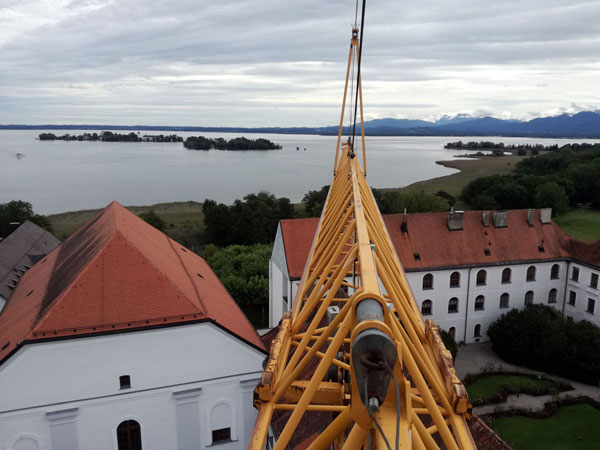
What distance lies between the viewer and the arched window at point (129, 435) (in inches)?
547

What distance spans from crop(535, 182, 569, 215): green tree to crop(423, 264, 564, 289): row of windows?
3003 centimetres

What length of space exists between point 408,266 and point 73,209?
60.4 m

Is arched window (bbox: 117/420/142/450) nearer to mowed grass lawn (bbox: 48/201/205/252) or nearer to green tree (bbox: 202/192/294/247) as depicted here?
green tree (bbox: 202/192/294/247)

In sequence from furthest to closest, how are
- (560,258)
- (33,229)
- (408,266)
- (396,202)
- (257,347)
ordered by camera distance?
(396,202) → (33,229) → (560,258) → (408,266) → (257,347)

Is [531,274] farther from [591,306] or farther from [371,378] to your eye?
[371,378]

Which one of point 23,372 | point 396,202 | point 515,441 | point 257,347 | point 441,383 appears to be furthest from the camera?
point 396,202

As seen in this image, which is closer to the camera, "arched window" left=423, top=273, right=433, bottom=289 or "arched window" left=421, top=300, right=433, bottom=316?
"arched window" left=423, top=273, right=433, bottom=289

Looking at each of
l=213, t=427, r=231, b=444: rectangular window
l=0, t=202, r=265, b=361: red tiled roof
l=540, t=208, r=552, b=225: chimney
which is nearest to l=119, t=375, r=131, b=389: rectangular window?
l=0, t=202, r=265, b=361: red tiled roof

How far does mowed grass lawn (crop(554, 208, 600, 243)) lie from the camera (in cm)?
5096

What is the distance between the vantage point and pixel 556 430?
20.1 m

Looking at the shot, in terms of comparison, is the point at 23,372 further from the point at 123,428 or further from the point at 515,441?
the point at 515,441

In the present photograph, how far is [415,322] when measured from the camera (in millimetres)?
5500

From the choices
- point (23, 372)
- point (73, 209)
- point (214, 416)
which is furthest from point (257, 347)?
point (73, 209)

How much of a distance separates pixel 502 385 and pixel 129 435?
1824 centimetres
